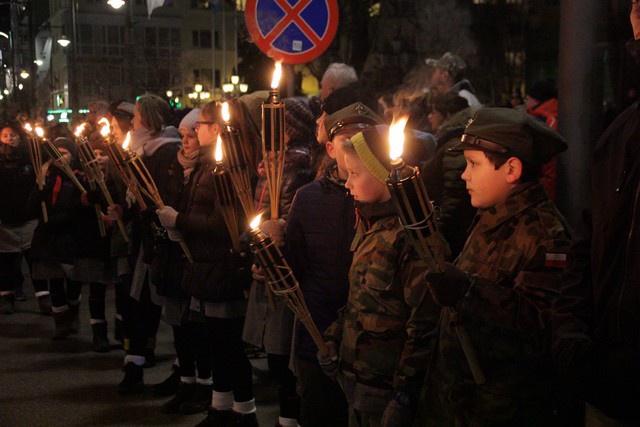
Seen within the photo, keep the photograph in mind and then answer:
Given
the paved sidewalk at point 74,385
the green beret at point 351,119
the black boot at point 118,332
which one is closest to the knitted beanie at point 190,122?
the green beret at point 351,119

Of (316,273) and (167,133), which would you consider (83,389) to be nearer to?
(167,133)

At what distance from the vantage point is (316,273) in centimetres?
453

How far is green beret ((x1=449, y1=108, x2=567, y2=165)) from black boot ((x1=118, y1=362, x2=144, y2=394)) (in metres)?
4.75

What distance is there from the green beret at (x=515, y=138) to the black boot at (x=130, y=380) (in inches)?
187

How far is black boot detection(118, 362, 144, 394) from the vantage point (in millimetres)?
7109

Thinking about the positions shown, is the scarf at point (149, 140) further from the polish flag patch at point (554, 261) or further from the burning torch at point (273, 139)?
the polish flag patch at point (554, 261)

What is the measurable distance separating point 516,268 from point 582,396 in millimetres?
612

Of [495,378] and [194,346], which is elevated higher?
[495,378]

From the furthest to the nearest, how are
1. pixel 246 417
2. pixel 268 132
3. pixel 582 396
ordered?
pixel 246 417
pixel 268 132
pixel 582 396

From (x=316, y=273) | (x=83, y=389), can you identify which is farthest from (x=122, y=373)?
(x=316, y=273)

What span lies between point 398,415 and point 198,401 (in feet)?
12.1

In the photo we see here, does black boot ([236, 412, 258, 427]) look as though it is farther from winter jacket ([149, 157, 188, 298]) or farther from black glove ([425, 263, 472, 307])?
black glove ([425, 263, 472, 307])

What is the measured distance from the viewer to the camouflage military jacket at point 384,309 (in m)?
3.40

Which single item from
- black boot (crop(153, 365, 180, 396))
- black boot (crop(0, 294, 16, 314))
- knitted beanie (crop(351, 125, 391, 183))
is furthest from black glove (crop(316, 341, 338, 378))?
black boot (crop(0, 294, 16, 314))
